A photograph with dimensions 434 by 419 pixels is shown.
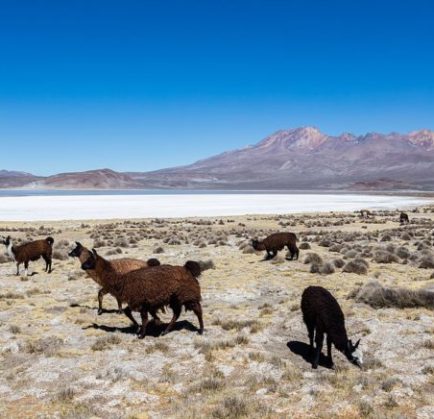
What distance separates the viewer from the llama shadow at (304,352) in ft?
29.9

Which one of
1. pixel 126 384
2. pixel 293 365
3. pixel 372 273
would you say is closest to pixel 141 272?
pixel 126 384

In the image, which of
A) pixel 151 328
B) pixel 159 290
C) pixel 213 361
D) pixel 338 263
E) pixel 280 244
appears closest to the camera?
pixel 213 361

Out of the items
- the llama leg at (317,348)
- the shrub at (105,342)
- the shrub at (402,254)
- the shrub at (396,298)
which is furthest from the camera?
the shrub at (402,254)

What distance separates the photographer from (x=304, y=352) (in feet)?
32.1

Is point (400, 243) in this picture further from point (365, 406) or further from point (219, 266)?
point (365, 406)

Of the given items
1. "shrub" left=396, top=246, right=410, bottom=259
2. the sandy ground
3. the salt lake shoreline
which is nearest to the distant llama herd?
the sandy ground

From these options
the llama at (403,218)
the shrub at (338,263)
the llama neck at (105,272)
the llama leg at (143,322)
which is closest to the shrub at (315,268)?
the shrub at (338,263)

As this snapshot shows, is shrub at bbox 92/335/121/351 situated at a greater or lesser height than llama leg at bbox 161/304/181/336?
lesser

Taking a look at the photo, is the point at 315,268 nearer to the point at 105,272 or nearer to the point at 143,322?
the point at 105,272

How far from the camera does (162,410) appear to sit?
289 inches

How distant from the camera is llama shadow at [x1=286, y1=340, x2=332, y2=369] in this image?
910 centimetres

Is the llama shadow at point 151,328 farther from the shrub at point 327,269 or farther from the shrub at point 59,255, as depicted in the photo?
the shrub at point 59,255

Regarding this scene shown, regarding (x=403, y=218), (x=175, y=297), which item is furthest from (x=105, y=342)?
(x=403, y=218)

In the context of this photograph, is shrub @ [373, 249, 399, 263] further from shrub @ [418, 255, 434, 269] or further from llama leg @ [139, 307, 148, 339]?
llama leg @ [139, 307, 148, 339]
